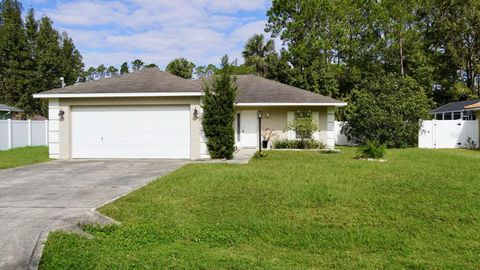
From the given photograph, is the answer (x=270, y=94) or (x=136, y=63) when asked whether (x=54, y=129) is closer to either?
(x=270, y=94)

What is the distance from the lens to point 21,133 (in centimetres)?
2189

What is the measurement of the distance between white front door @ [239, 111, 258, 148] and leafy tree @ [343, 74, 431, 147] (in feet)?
21.8

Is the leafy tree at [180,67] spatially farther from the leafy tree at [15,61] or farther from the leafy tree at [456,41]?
the leafy tree at [456,41]

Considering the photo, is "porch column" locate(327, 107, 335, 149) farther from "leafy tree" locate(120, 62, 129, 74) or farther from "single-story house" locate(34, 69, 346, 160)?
"leafy tree" locate(120, 62, 129, 74)

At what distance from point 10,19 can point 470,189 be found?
41.3 m

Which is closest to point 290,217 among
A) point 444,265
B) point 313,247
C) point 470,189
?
point 313,247

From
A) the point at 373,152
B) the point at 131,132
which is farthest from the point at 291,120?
the point at 131,132

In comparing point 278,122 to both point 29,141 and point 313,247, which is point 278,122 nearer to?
point 29,141

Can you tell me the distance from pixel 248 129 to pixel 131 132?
7278 mm

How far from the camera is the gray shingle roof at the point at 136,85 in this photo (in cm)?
1496

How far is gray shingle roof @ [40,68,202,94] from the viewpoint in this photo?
14961mm

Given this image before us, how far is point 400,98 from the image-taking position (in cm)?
2269

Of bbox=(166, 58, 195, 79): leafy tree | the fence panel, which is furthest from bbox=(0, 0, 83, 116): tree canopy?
the fence panel

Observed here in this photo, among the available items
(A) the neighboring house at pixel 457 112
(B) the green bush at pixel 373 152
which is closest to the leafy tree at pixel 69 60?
(B) the green bush at pixel 373 152
